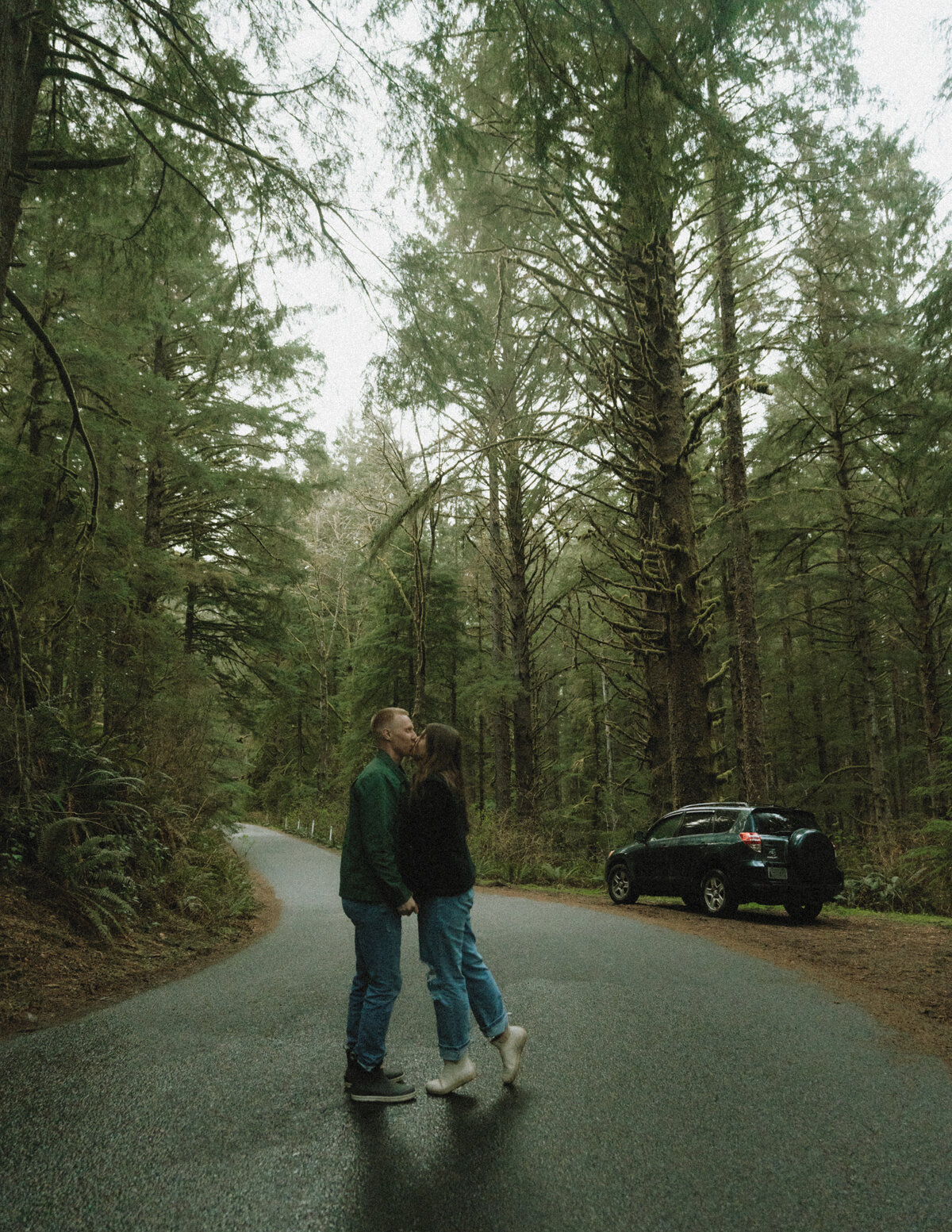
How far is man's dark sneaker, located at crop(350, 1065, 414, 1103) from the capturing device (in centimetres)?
333

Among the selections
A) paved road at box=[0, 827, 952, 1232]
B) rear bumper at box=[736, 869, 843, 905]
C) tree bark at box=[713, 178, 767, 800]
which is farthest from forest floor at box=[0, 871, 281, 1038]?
tree bark at box=[713, 178, 767, 800]

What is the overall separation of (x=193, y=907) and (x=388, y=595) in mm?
15179

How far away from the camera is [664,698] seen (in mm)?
14750

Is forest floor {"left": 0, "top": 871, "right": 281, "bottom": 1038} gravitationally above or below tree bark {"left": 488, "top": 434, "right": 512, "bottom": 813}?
below

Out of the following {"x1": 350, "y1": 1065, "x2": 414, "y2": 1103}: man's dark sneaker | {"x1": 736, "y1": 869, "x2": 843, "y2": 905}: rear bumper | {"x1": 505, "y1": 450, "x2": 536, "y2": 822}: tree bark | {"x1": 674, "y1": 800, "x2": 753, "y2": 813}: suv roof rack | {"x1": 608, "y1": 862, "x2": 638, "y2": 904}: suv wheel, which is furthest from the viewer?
{"x1": 505, "y1": 450, "x2": 536, "y2": 822}: tree bark

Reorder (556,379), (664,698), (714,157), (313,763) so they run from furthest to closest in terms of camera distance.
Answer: (313,763) < (556,379) < (664,698) < (714,157)

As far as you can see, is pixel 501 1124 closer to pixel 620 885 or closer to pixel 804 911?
pixel 804 911

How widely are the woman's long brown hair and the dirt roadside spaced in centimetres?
324

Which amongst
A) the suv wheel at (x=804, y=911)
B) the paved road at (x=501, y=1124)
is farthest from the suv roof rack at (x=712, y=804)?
the paved road at (x=501, y=1124)

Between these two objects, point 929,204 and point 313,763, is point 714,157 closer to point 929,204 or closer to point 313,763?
point 929,204

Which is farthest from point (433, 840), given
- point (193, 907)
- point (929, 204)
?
point (929, 204)

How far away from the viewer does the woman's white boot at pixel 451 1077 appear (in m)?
3.43

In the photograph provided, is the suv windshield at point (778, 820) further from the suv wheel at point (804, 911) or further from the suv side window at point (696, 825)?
the suv wheel at point (804, 911)

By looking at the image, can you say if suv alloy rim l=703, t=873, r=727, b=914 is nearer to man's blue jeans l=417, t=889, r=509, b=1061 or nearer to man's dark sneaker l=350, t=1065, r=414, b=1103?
man's blue jeans l=417, t=889, r=509, b=1061
